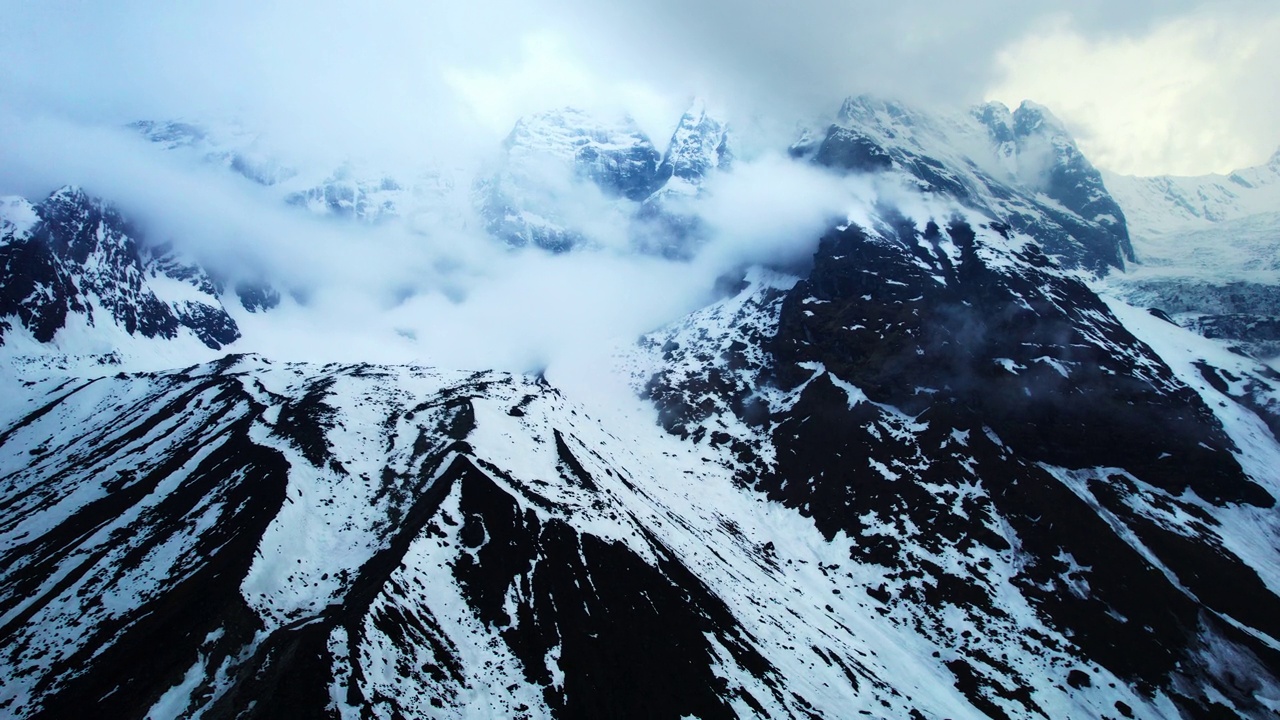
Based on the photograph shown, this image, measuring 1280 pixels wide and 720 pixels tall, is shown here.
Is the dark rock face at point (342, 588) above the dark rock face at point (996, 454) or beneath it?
beneath

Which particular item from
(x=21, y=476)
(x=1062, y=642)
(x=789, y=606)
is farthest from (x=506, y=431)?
(x=1062, y=642)

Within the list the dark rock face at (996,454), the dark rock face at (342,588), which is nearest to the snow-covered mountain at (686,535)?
the dark rock face at (342,588)

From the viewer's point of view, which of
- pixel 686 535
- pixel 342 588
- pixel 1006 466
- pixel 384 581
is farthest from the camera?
pixel 1006 466

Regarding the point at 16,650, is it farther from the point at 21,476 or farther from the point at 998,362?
the point at 998,362

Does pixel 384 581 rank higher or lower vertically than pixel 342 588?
higher

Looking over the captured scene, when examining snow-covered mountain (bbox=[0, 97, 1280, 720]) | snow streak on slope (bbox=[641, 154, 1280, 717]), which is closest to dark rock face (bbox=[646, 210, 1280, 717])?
snow streak on slope (bbox=[641, 154, 1280, 717])

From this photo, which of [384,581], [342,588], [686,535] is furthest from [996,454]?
[342,588]

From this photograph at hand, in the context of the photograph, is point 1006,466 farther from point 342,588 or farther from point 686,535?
point 342,588

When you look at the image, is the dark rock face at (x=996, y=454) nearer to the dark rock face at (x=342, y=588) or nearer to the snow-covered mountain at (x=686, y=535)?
the snow-covered mountain at (x=686, y=535)
